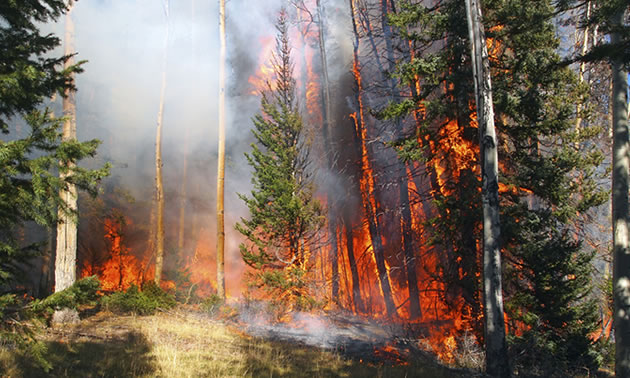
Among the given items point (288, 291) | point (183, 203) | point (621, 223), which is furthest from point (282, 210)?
point (183, 203)

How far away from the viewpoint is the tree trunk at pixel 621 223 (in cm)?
707

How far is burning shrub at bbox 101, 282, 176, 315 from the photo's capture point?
494 inches

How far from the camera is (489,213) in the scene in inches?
279

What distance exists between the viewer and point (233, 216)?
2658 centimetres

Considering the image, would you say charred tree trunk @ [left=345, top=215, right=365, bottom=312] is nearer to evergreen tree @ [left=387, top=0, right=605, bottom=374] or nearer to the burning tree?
the burning tree

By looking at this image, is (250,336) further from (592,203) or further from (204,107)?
(204,107)

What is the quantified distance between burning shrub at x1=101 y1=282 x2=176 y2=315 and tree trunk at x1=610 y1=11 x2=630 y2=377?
42.0ft

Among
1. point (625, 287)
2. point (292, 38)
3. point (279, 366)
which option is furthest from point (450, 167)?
point (292, 38)

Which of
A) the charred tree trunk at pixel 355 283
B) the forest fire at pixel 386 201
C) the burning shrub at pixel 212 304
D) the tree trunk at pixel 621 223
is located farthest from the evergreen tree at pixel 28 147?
the charred tree trunk at pixel 355 283

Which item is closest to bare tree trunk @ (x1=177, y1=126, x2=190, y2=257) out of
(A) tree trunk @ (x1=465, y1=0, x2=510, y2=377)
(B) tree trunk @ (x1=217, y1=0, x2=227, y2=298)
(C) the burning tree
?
(B) tree trunk @ (x1=217, y1=0, x2=227, y2=298)

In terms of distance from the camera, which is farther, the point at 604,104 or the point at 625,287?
the point at 604,104

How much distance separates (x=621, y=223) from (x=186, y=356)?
9.23 meters

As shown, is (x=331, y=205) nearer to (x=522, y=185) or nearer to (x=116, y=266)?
(x=522, y=185)

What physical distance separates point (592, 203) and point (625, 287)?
246cm
